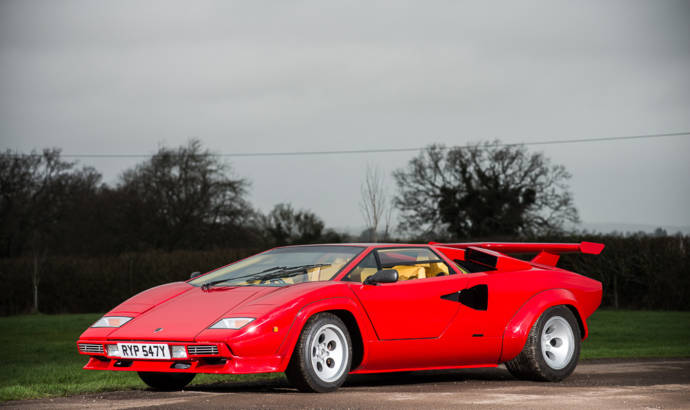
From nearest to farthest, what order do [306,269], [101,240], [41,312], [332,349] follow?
[332,349] < [306,269] < [41,312] < [101,240]

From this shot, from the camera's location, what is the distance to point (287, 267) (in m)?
8.72

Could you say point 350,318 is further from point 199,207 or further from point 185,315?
point 199,207

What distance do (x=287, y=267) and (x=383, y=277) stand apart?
98 centimetres

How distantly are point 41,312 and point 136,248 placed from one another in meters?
14.6

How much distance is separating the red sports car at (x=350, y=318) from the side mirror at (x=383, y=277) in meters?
0.01

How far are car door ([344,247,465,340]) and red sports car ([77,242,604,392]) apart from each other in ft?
0.04

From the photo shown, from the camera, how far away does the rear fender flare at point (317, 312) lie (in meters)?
7.59

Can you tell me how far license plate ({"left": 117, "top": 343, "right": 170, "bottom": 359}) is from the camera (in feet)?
25.1

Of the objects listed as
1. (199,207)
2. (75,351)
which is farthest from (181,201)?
(75,351)

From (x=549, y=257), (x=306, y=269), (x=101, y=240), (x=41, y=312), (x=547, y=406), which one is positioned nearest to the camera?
(x=547, y=406)

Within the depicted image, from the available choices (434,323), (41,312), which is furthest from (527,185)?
(434,323)

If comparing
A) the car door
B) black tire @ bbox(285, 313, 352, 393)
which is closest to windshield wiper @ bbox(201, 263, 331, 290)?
the car door

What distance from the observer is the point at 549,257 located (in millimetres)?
10930

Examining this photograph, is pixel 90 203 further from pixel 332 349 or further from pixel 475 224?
pixel 332 349
